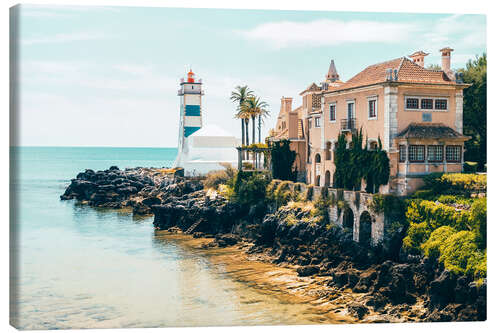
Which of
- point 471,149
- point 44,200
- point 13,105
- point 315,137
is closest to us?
point 13,105

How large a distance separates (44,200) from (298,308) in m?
42.9

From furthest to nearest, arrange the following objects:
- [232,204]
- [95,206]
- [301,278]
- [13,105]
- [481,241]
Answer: [95,206] < [232,204] < [301,278] < [481,241] < [13,105]

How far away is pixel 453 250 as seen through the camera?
62.8 ft

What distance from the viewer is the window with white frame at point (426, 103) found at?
24156mm

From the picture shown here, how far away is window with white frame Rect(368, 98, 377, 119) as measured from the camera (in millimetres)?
25172

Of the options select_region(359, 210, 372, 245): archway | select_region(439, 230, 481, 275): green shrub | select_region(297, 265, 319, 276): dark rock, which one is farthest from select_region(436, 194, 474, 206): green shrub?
select_region(297, 265, 319, 276): dark rock

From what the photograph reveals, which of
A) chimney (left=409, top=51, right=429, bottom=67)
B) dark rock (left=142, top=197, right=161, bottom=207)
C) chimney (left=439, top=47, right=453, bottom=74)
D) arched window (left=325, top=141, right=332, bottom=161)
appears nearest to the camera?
chimney (left=439, top=47, right=453, bottom=74)

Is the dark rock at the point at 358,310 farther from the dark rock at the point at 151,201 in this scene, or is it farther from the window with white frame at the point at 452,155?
the dark rock at the point at 151,201

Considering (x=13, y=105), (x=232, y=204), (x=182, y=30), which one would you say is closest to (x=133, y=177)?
(x=232, y=204)

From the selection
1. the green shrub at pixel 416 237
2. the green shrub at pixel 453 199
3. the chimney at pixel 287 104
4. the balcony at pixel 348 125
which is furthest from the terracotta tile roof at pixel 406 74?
the chimney at pixel 287 104

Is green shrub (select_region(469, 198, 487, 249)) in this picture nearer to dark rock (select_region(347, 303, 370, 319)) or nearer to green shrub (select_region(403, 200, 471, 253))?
green shrub (select_region(403, 200, 471, 253))

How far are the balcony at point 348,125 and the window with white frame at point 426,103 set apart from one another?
3244mm

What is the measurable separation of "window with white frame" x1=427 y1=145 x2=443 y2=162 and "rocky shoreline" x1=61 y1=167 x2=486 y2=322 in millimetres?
4057

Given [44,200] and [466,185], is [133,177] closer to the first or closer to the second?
[44,200]
